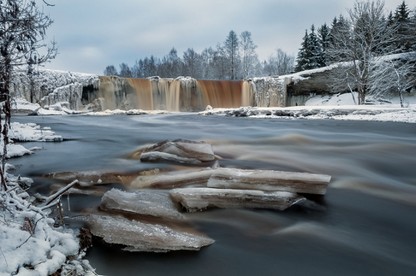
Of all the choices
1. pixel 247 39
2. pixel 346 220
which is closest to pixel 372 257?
pixel 346 220

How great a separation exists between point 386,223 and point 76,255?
294cm

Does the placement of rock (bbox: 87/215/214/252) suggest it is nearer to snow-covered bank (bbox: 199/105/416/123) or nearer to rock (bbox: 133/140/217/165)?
rock (bbox: 133/140/217/165)

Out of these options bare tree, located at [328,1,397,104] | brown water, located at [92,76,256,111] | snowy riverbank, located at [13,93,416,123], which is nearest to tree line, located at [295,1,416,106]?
bare tree, located at [328,1,397,104]

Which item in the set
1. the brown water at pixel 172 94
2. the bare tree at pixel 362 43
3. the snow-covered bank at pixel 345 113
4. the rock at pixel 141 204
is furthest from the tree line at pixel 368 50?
the rock at pixel 141 204

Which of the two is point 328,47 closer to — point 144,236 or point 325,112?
point 325,112

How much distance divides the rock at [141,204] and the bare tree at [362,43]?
848 inches

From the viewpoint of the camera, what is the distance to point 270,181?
3607mm

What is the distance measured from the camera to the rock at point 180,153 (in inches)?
202

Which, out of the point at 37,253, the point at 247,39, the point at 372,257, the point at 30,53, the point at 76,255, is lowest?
the point at 372,257

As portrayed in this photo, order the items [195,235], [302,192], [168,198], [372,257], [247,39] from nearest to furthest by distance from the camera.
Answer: [372,257], [195,235], [168,198], [302,192], [247,39]

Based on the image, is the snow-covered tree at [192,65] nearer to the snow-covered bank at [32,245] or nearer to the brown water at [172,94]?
the brown water at [172,94]

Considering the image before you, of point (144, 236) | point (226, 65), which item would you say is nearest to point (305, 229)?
point (144, 236)

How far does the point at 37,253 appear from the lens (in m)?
1.99

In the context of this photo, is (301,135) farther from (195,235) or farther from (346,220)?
(195,235)
